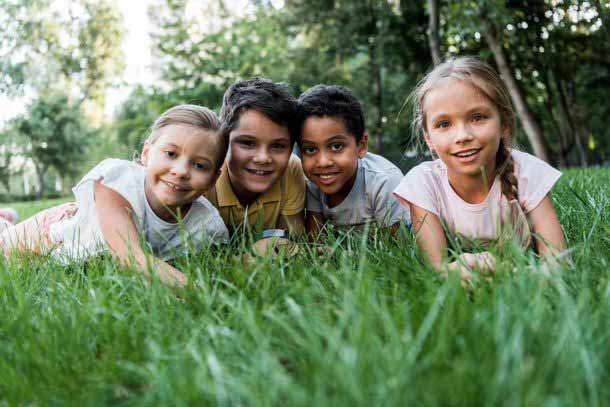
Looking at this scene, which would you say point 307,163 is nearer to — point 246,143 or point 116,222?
point 246,143

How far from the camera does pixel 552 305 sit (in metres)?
1.38

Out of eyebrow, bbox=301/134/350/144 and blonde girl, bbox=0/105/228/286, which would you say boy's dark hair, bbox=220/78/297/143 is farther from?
blonde girl, bbox=0/105/228/286

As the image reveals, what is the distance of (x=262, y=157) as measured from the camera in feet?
9.93

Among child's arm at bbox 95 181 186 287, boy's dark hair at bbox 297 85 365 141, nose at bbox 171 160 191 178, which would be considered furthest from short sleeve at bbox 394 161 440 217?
child's arm at bbox 95 181 186 287

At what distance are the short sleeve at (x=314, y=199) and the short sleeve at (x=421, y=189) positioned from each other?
92 centimetres

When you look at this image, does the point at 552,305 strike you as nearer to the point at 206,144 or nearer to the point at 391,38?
the point at 206,144

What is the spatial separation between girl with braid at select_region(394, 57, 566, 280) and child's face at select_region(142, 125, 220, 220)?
1.00 meters

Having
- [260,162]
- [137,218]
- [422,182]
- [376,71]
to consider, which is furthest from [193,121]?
[376,71]

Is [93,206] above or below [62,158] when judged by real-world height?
above

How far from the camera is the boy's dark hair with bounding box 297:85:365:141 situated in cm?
323

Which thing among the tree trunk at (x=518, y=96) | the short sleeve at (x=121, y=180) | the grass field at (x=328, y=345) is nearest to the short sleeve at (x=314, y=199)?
the short sleeve at (x=121, y=180)

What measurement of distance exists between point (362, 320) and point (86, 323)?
0.84 meters

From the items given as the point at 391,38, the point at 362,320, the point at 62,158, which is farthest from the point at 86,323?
the point at 62,158

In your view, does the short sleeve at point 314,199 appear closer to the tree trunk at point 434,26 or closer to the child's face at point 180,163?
the child's face at point 180,163
